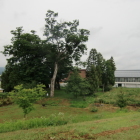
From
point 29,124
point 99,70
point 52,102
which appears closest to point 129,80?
point 99,70

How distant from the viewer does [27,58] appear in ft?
94.1

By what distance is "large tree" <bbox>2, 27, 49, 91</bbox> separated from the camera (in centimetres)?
2683

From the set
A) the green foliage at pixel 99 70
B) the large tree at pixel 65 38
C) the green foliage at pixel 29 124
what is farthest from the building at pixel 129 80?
the green foliage at pixel 29 124

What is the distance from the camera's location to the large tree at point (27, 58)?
2683 centimetres

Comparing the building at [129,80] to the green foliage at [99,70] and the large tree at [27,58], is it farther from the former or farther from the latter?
the large tree at [27,58]

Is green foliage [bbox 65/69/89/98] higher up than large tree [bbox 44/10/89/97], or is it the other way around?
large tree [bbox 44/10/89/97]

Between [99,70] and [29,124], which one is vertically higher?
[99,70]

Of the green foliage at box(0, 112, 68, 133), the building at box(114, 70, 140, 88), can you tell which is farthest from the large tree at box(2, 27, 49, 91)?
the building at box(114, 70, 140, 88)

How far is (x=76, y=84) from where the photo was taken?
2406 centimetres

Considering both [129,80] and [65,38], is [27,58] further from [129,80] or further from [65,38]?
[129,80]

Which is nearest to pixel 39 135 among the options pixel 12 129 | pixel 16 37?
pixel 12 129

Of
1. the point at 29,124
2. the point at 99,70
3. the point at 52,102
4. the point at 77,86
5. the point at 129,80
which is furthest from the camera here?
the point at 129,80

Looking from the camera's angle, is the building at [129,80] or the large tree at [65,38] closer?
the large tree at [65,38]

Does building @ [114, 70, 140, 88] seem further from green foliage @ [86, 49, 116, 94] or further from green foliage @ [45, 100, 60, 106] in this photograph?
green foliage @ [45, 100, 60, 106]
